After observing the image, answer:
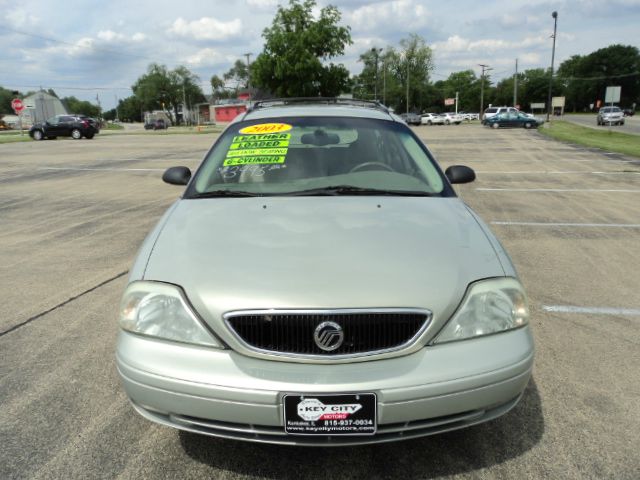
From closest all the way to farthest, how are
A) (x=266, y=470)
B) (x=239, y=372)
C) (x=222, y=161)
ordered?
(x=239, y=372)
(x=266, y=470)
(x=222, y=161)

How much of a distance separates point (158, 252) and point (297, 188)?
3.26 feet

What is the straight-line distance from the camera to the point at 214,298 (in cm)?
200

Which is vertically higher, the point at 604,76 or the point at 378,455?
the point at 604,76

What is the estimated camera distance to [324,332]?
1.92m

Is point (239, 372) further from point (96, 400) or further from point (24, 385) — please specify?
point (24, 385)

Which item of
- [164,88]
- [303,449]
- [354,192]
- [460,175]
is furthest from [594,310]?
[164,88]

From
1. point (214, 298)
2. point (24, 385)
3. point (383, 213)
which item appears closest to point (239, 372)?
point (214, 298)

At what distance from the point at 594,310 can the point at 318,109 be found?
2.62m

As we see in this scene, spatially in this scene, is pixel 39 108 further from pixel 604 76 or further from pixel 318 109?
pixel 604 76

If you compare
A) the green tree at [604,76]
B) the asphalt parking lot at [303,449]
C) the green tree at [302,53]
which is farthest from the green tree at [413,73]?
the asphalt parking lot at [303,449]

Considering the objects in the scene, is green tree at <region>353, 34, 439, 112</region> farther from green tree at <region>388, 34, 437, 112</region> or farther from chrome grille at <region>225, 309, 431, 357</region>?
chrome grille at <region>225, 309, 431, 357</region>

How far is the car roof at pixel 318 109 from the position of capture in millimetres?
3800

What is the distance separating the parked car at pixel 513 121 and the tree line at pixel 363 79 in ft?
45.7

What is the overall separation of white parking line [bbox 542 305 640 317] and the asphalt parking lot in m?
0.02
